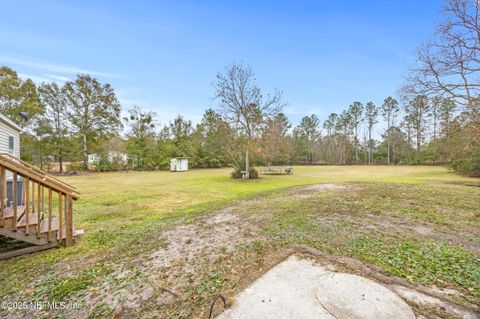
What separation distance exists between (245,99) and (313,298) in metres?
14.3

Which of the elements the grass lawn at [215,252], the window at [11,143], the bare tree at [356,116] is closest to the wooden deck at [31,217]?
the grass lawn at [215,252]

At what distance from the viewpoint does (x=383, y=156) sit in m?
40.0

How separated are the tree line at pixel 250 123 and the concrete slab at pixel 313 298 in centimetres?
1164

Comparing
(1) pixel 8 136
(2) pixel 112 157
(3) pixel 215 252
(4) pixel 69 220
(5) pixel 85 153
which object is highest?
(1) pixel 8 136

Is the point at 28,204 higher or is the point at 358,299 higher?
the point at 28,204

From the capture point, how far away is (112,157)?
24969 millimetres

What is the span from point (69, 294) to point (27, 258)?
1775 millimetres

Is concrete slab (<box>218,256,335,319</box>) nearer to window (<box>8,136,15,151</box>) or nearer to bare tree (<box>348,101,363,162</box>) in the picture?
window (<box>8,136,15,151</box>)

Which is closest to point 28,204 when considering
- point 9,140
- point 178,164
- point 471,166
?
point 9,140

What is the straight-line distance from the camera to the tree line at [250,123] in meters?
9.74

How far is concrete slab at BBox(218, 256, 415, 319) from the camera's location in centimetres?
169

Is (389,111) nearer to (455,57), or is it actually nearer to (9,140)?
(455,57)

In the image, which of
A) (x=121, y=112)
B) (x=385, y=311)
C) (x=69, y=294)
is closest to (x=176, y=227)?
(x=69, y=294)

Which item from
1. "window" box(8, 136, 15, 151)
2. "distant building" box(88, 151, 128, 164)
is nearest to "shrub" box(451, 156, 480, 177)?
"window" box(8, 136, 15, 151)
